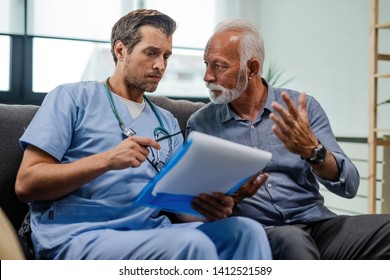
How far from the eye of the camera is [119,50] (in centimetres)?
155

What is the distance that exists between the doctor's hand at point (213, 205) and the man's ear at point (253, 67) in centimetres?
57

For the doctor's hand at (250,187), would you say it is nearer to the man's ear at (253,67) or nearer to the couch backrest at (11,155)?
the man's ear at (253,67)

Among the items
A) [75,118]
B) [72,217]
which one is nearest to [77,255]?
[72,217]

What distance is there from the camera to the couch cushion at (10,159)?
143 centimetres

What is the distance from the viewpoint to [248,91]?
5.51 feet

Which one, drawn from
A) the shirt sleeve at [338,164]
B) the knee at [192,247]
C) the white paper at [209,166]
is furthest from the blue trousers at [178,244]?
the shirt sleeve at [338,164]

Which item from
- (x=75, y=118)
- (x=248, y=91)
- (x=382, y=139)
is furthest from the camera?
(x=382, y=139)

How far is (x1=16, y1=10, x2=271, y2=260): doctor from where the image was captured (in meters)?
1.20

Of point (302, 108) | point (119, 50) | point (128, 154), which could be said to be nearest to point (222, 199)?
point (128, 154)

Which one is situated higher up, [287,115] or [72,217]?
[287,115]

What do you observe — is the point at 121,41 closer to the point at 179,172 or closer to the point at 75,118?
the point at 75,118

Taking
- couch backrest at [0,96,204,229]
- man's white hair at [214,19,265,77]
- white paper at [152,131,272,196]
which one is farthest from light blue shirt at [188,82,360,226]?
couch backrest at [0,96,204,229]

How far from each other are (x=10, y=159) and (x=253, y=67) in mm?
781
